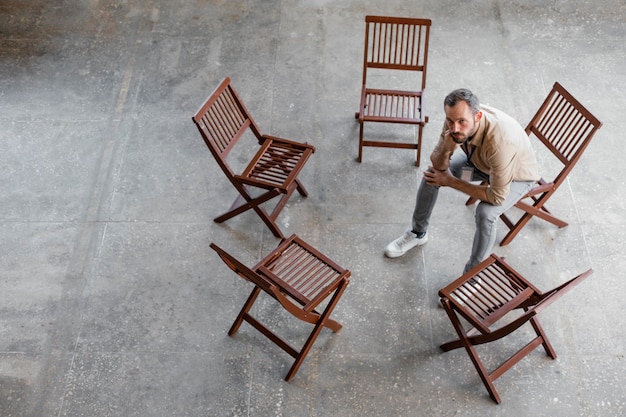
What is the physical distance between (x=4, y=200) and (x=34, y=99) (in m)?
1.11

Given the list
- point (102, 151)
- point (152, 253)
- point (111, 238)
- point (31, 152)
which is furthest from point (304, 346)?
point (31, 152)

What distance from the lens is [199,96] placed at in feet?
18.6

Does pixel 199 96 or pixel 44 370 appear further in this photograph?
pixel 199 96

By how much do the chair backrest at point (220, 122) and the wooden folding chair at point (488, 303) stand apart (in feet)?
5.51

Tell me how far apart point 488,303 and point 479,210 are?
581 mm

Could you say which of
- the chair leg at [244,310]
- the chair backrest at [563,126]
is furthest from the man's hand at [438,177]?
the chair leg at [244,310]

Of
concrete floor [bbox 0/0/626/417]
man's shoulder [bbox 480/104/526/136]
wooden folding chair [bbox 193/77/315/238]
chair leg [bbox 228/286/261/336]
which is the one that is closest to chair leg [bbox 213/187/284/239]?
wooden folding chair [bbox 193/77/315/238]

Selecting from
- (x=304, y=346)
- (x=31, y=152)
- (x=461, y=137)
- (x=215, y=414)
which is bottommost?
(x=215, y=414)

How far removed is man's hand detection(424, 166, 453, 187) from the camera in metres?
4.06

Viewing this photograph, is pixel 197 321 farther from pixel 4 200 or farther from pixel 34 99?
pixel 34 99

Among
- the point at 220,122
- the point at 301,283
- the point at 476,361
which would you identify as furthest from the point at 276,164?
the point at 476,361

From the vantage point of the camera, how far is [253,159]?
15.2 ft

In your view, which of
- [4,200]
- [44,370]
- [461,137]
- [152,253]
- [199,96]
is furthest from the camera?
[199,96]

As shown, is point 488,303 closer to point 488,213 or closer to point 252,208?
point 488,213
